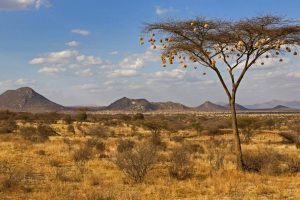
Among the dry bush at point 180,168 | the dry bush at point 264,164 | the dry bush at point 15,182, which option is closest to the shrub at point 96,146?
the dry bush at point 180,168

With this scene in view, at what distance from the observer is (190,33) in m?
17.8

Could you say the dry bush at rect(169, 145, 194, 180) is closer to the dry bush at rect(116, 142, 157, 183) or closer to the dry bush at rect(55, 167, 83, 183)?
the dry bush at rect(116, 142, 157, 183)

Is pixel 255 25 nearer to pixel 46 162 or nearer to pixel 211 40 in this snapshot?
pixel 211 40

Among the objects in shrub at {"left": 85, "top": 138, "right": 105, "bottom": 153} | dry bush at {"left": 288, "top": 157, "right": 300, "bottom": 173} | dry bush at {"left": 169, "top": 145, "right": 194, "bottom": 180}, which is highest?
shrub at {"left": 85, "top": 138, "right": 105, "bottom": 153}

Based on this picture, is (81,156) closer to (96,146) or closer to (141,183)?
(96,146)

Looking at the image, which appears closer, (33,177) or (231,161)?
(33,177)

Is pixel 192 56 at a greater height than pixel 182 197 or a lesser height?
greater

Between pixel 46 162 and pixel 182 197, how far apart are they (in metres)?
9.55

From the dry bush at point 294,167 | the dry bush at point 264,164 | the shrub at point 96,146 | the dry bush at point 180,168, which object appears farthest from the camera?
the shrub at point 96,146

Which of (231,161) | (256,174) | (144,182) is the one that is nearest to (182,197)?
(144,182)

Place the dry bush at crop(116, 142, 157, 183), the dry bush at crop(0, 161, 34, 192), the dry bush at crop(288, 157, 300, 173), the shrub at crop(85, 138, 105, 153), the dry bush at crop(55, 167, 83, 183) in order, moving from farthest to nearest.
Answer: the shrub at crop(85, 138, 105, 153) < the dry bush at crop(288, 157, 300, 173) < the dry bush at crop(116, 142, 157, 183) < the dry bush at crop(55, 167, 83, 183) < the dry bush at crop(0, 161, 34, 192)

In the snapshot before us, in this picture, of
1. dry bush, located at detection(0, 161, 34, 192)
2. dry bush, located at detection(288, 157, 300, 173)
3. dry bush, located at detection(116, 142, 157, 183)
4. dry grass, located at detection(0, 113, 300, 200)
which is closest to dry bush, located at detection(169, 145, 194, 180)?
dry grass, located at detection(0, 113, 300, 200)

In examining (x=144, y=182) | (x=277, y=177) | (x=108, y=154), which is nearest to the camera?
(x=144, y=182)

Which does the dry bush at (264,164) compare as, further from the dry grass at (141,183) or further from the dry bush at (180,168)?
the dry bush at (180,168)
